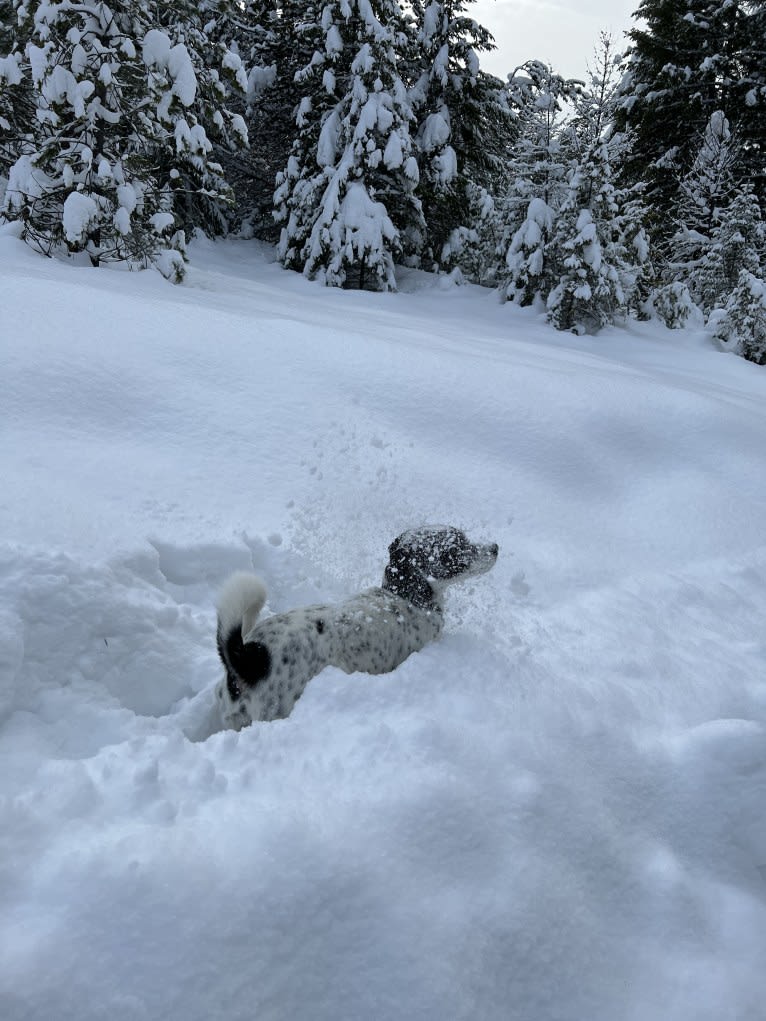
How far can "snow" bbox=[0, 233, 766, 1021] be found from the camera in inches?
58.3

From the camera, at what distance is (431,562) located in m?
2.92

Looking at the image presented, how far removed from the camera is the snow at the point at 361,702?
4.86 feet

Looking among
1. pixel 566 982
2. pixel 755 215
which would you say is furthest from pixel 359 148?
pixel 566 982

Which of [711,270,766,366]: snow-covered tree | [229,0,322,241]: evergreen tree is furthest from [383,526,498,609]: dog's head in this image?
[229,0,322,241]: evergreen tree

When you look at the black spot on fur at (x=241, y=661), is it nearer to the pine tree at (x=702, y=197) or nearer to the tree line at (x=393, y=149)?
the tree line at (x=393, y=149)

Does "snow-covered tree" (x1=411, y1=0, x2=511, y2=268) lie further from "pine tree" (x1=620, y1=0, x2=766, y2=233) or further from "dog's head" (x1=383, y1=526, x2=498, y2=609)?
"dog's head" (x1=383, y1=526, x2=498, y2=609)

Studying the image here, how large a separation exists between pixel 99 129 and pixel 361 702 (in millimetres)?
7326

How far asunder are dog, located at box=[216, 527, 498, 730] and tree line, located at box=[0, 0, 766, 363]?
5.61 meters

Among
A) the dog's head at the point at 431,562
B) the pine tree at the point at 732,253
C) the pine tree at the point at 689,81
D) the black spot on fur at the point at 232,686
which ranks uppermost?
the pine tree at the point at 689,81

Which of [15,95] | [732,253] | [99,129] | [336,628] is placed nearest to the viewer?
[336,628]

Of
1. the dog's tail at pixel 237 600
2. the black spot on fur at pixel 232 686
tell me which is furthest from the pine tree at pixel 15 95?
the black spot on fur at pixel 232 686

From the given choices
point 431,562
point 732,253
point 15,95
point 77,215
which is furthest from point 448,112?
point 431,562

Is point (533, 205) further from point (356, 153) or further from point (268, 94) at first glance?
point (268, 94)

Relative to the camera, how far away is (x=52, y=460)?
3.33 m
